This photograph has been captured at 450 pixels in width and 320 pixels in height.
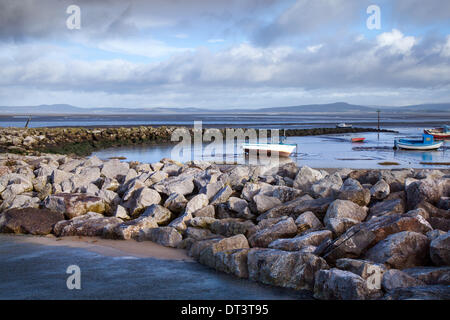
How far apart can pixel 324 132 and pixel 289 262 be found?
1750 inches

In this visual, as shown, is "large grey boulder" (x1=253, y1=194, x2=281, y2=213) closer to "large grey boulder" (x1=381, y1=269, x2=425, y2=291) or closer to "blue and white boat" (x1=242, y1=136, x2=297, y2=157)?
"large grey boulder" (x1=381, y1=269, x2=425, y2=291)

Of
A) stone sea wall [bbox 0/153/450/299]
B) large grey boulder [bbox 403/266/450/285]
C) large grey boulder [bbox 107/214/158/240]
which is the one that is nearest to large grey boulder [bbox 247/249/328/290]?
stone sea wall [bbox 0/153/450/299]

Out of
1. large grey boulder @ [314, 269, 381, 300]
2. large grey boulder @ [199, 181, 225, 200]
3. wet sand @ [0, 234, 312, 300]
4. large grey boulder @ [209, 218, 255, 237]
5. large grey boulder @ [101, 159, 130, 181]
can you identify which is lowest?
wet sand @ [0, 234, 312, 300]

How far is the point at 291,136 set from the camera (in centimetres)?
4322

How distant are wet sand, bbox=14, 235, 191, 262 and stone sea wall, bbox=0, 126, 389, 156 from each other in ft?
56.7

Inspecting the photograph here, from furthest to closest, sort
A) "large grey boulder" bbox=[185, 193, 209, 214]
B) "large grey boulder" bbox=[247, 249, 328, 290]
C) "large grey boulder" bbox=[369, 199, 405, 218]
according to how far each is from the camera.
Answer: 1. "large grey boulder" bbox=[185, 193, 209, 214]
2. "large grey boulder" bbox=[369, 199, 405, 218]
3. "large grey boulder" bbox=[247, 249, 328, 290]

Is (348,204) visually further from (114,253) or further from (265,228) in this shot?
(114,253)

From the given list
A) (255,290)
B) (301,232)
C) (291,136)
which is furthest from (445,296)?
(291,136)

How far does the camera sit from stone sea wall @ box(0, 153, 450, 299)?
5.35 metres

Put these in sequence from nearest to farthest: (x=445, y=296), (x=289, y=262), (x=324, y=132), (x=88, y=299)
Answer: (x=445, y=296) → (x=88, y=299) → (x=289, y=262) → (x=324, y=132)

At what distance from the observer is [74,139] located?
31.4 meters

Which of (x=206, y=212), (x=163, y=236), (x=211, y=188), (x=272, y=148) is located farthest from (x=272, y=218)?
(x=272, y=148)

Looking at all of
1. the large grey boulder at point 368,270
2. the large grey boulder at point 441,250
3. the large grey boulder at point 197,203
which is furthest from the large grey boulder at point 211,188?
the large grey boulder at point 441,250

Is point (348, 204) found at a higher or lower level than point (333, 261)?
higher
